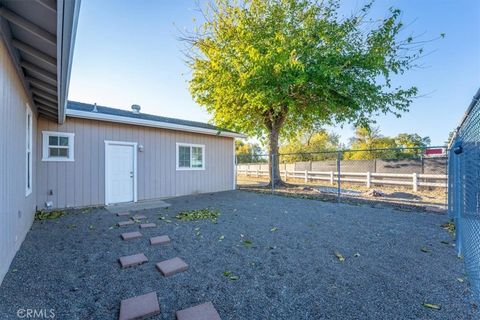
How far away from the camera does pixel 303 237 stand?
377 cm

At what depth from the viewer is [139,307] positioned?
1.84m

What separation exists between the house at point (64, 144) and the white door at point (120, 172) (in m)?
0.03

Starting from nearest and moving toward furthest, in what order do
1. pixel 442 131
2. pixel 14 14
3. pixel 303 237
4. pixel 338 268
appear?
pixel 14 14 → pixel 338 268 → pixel 303 237 → pixel 442 131

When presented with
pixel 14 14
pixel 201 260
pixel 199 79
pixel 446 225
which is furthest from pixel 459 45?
pixel 14 14

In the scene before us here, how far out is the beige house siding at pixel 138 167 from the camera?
575 centimetres

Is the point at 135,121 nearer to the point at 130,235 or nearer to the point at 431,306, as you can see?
the point at 130,235

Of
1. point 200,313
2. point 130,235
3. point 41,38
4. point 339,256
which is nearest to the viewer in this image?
point 200,313

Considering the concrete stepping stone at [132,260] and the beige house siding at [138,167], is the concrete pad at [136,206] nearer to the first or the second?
the beige house siding at [138,167]

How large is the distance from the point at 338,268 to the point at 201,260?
5.65 ft

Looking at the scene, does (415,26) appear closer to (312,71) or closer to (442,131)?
(312,71)

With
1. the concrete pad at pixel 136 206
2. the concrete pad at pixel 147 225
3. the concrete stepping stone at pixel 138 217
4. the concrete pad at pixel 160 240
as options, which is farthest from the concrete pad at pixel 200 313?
the concrete pad at pixel 136 206

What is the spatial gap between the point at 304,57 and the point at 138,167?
7101mm

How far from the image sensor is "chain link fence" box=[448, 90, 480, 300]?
2.22m

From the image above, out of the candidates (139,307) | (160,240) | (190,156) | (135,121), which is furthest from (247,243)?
(190,156)
